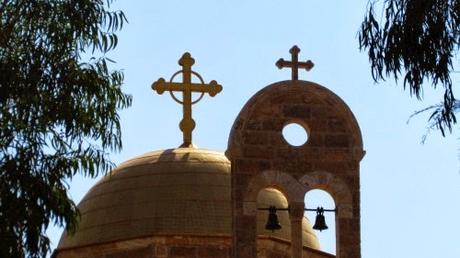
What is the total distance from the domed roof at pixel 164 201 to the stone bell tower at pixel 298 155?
3862 mm

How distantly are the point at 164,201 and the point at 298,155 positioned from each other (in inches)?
199

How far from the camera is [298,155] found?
2350cm

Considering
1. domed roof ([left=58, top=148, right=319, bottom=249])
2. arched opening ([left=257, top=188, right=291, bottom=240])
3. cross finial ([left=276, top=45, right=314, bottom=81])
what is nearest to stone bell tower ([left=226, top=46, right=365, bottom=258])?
cross finial ([left=276, top=45, right=314, bottom=81])

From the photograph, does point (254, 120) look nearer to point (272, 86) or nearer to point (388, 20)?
point (272, 86)

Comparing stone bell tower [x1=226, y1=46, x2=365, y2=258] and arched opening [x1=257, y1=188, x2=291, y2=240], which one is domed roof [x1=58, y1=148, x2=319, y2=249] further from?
stone bell tower [x1=226, y1=46, x2=365, y2=258]

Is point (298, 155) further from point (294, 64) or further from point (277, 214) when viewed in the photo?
point (277, 214)

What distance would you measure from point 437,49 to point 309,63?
21.4ft

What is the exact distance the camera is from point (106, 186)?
28.9 meters

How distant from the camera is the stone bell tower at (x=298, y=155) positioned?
23219 millimetres

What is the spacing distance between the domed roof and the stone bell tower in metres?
3.86

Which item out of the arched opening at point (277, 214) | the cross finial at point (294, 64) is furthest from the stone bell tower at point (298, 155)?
the arched opening at point (277, 214)

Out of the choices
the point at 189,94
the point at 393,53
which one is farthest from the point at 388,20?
Result: the point at 189,94

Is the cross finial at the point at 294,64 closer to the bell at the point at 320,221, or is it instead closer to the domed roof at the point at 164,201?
the bell at the point at 320,221

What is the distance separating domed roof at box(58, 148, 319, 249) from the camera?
27.9m
